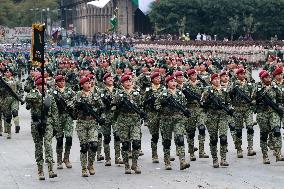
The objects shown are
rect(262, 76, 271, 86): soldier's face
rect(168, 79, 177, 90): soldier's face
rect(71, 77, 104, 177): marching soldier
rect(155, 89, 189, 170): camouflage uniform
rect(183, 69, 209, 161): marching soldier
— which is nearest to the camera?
rect(71, 77, 104, 177): marching soldier

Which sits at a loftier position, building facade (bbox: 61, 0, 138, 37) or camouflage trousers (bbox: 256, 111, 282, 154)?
building facade (bbox: 61, 0, 138, 37)

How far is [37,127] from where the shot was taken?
1666cm

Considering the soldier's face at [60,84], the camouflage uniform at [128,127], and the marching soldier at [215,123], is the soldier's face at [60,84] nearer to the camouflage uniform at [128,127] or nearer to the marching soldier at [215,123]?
the camouflage uniform at [128,127]

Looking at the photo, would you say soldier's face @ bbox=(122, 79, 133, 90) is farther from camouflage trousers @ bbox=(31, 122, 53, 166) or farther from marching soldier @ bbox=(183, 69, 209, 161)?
marching soldier @ bbox=(183, 69, 209, 161)

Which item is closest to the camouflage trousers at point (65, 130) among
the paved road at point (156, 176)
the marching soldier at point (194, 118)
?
the paved road at point (156, 176)

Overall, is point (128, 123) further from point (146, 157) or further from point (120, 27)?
point (120, 27)

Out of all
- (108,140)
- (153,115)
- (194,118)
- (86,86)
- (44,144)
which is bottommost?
(108,140)

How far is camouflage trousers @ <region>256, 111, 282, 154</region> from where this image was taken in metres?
18.2

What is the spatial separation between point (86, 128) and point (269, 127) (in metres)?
3.83

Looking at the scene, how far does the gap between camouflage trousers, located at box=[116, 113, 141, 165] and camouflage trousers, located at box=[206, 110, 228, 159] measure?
1582 mm

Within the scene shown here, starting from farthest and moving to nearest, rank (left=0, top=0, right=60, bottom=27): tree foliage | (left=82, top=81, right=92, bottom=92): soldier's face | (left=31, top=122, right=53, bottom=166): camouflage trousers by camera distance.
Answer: (left=0, top=0, right=60, bottom=27): tree foliage < (left=82, top=81, right=92, bottom=92): soldier's face < (left=31, top=122, right=53, bottom=166): camouflage trousers

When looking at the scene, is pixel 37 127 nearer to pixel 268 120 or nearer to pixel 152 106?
pixel 152 106

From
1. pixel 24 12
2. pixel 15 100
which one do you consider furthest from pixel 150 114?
pixel 24 12

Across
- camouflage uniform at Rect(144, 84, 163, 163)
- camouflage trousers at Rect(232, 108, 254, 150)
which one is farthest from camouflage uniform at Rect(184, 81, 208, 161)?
camouflage uniform at Rect(144, 84, 163, 163)
